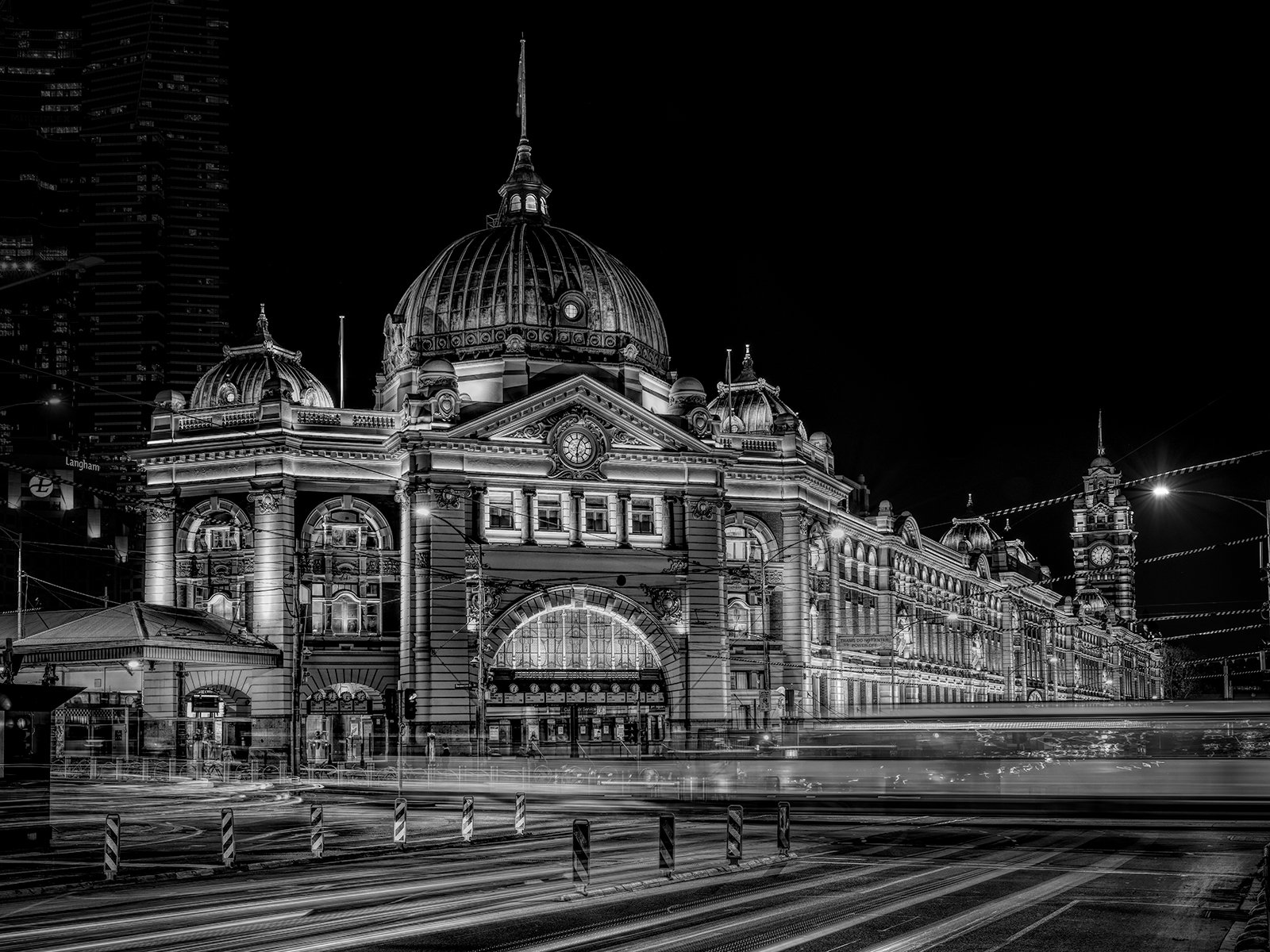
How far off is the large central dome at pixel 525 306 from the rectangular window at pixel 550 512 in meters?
8.98

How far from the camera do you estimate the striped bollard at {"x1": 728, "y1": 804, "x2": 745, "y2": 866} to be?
29.2 meters

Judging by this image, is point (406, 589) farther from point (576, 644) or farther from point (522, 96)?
point (522, 96)

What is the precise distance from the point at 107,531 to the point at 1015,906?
123 metres

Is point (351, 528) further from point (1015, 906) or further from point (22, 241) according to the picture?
point (22, 241)

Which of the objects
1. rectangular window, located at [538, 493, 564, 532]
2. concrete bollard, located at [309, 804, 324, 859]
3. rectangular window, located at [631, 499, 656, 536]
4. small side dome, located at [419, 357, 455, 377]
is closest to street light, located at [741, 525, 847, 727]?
rectangular window, located at [631, 499, 656, 536]

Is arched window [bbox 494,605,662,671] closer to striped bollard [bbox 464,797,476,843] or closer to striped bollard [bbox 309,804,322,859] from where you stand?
striped bollard [bbox 464,797,476,843]

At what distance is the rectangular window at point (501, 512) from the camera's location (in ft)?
284

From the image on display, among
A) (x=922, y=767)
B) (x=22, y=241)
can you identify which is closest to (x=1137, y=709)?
(x=922, y=767)

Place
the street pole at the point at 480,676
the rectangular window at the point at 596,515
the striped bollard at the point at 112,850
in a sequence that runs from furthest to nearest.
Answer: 1. the rectangular window at the point at 596,515
2. the street pole at the point at 480,676
3. the striped bollard at the point at 112,850

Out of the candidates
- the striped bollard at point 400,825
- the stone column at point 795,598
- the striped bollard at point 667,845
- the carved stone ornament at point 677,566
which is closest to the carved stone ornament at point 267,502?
the carved stone ornament at point 677,566

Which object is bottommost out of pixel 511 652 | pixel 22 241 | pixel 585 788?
pixel 585 788

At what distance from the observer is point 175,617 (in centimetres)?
7338

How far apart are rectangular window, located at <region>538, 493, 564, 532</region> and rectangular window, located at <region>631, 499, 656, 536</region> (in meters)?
4.15

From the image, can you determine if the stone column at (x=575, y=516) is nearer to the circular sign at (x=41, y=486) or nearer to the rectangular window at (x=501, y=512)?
the rectangular window at (x=501, y=512)
